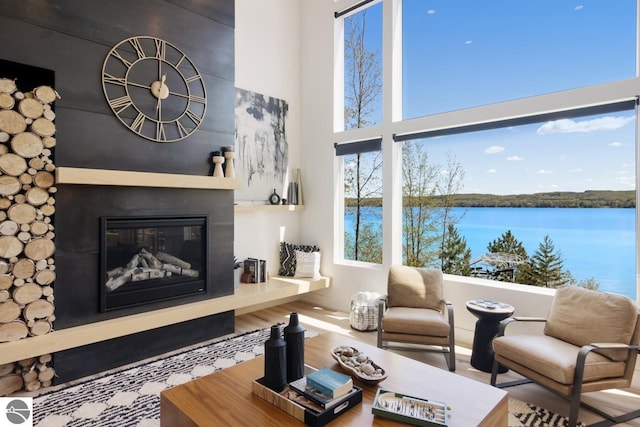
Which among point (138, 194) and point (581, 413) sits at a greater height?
point (138, 194)

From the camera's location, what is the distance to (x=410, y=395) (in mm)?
1813

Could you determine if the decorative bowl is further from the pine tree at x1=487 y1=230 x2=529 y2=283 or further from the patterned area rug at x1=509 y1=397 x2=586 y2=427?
the pine tree at x1=487 y1=230 x2=529 y2=283

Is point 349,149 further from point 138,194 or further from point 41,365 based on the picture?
point 41,365

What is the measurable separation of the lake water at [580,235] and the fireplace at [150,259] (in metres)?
Result: 2.95

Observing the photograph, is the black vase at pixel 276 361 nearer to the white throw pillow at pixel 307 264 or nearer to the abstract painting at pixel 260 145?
the abstract painting at pixel 260 145

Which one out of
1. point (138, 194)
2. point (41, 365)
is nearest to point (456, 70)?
point (138, 194)

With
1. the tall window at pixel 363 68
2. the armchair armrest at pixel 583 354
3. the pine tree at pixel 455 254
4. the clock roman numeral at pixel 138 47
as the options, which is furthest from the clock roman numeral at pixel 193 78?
the armchair armrest at pixel 583 354

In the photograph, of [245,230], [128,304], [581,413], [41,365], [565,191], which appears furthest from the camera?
[245,230]

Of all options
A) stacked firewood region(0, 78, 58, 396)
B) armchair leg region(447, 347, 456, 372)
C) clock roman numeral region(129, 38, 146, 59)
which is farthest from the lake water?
stacked firewood region(0, 78, 58, 396)

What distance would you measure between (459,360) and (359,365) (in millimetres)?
1771

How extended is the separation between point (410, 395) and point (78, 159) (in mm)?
2912

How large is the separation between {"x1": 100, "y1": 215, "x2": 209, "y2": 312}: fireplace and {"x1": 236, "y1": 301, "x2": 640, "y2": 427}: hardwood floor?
0.91 m

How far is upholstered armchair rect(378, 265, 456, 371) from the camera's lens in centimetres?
316

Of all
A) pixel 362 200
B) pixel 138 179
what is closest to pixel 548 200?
pixel 362 200
